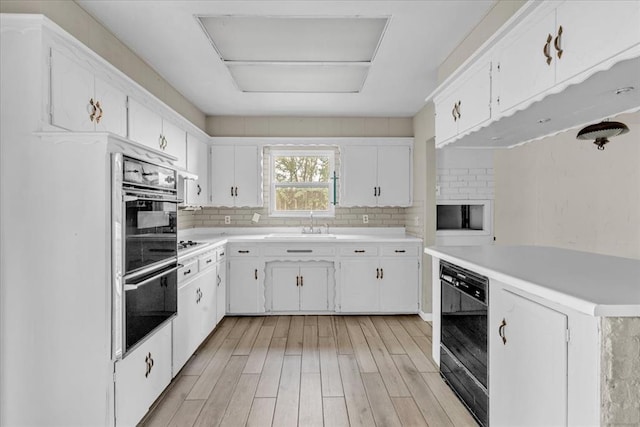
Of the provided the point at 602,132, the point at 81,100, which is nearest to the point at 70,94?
the point at 81,100

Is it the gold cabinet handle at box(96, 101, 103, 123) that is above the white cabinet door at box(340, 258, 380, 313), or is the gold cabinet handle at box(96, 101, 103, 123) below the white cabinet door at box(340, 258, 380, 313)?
above

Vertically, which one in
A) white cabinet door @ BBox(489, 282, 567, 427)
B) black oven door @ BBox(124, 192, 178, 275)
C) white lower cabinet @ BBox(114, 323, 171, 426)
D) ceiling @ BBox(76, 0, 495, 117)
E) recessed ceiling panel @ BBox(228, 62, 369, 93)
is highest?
ceiling @ BBox(76, 0, 495, 117)

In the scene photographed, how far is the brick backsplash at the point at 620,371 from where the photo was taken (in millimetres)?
1223

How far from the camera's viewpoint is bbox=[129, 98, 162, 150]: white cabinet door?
2775mm

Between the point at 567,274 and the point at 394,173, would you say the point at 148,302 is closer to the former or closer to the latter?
the point at 567,274

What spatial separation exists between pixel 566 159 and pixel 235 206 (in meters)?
3.60

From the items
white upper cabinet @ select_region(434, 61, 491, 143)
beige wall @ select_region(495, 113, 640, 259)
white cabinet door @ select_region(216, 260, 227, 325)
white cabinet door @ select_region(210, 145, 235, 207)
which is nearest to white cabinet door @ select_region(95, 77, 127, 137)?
white cabinet door @ select_region(216, 260, 227, 325)

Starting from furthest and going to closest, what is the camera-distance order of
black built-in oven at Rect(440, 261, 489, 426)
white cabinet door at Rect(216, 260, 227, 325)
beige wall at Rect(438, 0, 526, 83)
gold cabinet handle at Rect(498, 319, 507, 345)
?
white cabinet door at Rect(216, 260, 227, 325) < beige wall at Rect(438, 0, 526, 83) < black built-in oven at Rect(440, 261, 489, 426) < gold cabinet handle at Rect(498, 319, 507, 345)

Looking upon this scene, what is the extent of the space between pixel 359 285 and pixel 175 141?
2542 millimetres

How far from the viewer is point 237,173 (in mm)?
4879

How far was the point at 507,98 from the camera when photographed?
6.64 ft

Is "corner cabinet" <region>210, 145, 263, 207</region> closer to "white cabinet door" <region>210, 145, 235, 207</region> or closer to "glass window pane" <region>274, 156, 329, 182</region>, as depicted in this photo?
"white cabinet door" <region>210, 145, 235, 207</region>

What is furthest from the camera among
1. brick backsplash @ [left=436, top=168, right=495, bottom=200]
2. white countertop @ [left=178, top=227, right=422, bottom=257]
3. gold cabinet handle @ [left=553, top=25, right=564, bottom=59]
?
brick backsplash @ [left=436, top=168, right=495, bottom=200]

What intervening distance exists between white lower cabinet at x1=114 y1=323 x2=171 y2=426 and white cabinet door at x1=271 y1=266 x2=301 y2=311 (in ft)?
6.32
